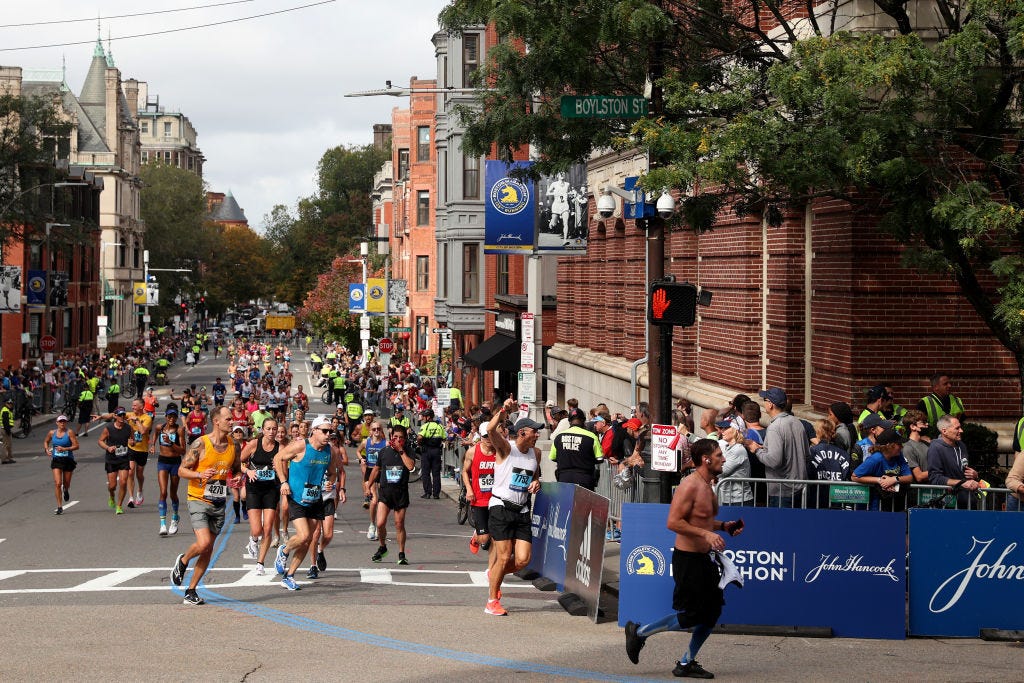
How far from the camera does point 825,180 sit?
1349 cm

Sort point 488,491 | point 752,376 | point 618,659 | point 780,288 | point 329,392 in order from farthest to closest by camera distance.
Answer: point 329,392
point 752,376
point 780,288
point 488,491
point 618,659

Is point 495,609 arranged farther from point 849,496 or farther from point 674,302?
point 674,302

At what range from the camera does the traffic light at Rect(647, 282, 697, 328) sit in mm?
14359

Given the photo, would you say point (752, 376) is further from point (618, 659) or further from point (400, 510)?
point (618, 659)

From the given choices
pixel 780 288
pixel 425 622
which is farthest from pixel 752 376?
pixel 425 622

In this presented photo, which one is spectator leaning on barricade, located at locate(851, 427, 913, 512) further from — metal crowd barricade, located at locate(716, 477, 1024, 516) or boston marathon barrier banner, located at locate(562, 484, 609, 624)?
boston marathon barrier banner, located at locate(562, 484, 609, 624)

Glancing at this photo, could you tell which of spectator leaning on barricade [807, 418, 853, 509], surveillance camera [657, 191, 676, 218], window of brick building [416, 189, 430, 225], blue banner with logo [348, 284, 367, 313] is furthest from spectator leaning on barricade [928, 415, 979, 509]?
window of brick building [416, 189, 430, 225]

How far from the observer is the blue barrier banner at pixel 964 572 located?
1204 cm

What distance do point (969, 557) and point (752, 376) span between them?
28.6 ft

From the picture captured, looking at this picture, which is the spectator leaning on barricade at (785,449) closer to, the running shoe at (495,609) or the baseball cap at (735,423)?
the baseball cap at (735,423)

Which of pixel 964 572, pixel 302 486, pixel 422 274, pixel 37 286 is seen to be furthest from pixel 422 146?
pixel 964 572

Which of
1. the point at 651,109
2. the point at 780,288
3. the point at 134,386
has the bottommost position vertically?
the point at 134,386

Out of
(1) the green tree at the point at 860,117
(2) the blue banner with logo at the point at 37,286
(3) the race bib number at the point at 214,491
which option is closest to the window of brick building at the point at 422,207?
(2) the blue banner with logo at the point at 37,286

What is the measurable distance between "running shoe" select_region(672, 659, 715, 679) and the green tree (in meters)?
4.49
